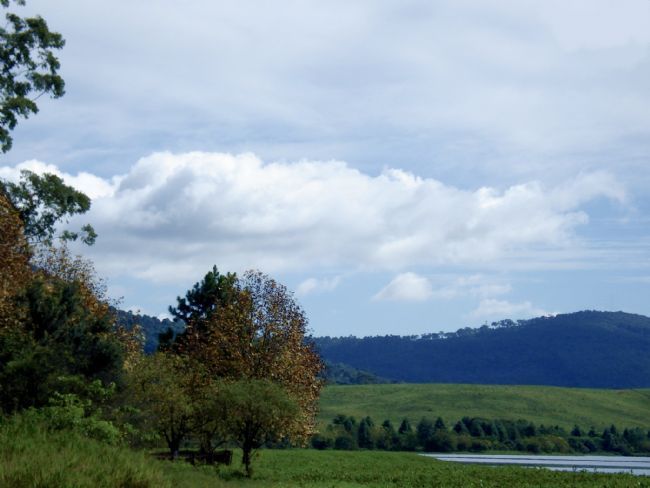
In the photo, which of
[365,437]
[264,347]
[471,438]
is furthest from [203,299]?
[471,438]

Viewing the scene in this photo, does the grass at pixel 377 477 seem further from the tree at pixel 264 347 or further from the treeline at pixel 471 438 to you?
the treeline at pixel 471 438

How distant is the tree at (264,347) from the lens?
59281mm

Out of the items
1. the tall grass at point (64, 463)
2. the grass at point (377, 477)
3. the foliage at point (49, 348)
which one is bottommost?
the grass at point (377, 477)

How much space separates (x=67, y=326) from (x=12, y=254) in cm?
511

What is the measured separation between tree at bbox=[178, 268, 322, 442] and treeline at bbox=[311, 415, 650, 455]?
7030 cm

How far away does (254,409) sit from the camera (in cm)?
5075

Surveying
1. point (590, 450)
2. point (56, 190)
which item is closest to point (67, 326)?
point (56, 190)

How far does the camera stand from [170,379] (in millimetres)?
53625

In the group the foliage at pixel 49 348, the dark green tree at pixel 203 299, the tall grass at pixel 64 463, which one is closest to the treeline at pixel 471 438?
the dark green tree at pixel 203 299

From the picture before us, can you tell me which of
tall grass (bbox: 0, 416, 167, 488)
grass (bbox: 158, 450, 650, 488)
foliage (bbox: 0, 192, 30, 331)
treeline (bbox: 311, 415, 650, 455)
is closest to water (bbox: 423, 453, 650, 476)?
grass (bbox: 158, 450, 650, 488)

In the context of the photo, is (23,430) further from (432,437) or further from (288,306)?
(432,437)

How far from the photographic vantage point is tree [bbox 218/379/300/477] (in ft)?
166

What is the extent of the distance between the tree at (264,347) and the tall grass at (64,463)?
3442 centimetres

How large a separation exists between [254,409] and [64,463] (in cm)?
3124
